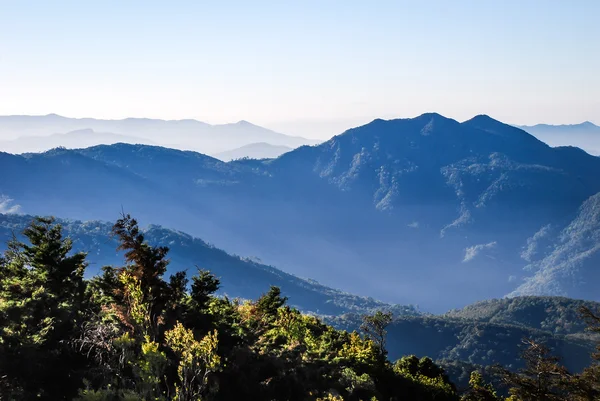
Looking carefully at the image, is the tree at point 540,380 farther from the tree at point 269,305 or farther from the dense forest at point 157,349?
the tree at point 269,305

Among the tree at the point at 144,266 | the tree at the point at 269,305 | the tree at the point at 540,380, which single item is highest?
the tree at the point at 144,266

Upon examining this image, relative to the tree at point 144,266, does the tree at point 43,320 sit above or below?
below

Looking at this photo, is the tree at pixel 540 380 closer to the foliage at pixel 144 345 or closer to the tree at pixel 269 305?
the foliage at pixel 144 345

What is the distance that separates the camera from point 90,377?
31.1 meters

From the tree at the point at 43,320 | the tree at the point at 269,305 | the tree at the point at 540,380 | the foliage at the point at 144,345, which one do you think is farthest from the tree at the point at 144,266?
the tree at the point at 540,380

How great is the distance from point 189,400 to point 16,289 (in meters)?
22.3

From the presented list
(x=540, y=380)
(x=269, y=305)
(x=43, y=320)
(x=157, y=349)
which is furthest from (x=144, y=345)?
(x=269, y=305)

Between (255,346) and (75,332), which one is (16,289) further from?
(255,346)

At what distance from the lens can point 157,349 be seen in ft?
84.1

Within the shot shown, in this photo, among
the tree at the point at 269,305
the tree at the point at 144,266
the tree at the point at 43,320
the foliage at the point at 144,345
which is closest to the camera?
the foliage at the point at 144,345

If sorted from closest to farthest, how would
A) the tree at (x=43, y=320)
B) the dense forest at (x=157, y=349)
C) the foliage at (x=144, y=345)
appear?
1. the foliage at (x=144, y=345)
2. the dense forest at (x=157, y=349)
3. the tree at (x=43, y=320)

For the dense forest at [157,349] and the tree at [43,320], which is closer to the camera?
the dense forest at [157,349]

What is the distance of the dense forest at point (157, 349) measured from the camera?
89.7 ft

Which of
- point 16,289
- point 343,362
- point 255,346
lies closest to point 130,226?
point 16,289
